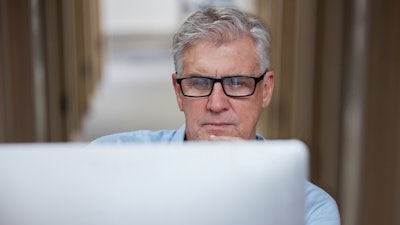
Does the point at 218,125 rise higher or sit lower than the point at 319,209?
higher

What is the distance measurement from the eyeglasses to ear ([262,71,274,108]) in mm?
15

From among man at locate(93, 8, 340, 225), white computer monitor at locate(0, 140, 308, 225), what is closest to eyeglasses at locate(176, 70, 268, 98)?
man at locate(93, 8, 340, 225)

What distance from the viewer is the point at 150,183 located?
0.64 metres

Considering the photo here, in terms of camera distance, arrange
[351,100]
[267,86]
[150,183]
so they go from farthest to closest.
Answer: [351,100]
[267,86]
[150,183]

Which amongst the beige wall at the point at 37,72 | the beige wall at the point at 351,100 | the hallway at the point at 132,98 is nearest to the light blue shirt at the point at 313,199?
the beige wall at the point at 351,100

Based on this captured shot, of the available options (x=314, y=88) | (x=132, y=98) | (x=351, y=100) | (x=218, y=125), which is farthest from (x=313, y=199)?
(x=132, y=98)

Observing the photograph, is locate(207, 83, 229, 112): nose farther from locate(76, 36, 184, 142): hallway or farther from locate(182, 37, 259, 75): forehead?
locate(76, 36, 184, 142): hallway

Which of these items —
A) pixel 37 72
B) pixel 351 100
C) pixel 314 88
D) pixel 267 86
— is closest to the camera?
pixel 267 86

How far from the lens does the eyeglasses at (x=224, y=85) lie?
988 millimetres

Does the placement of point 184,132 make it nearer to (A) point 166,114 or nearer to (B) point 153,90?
(A) point 166,114

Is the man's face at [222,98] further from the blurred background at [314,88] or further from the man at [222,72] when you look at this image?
the blurred background at [314,88]

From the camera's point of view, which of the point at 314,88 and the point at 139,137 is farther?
the point at 314,88

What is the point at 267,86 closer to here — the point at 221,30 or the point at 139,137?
the point at 221,30

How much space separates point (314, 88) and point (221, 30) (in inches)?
82.8
